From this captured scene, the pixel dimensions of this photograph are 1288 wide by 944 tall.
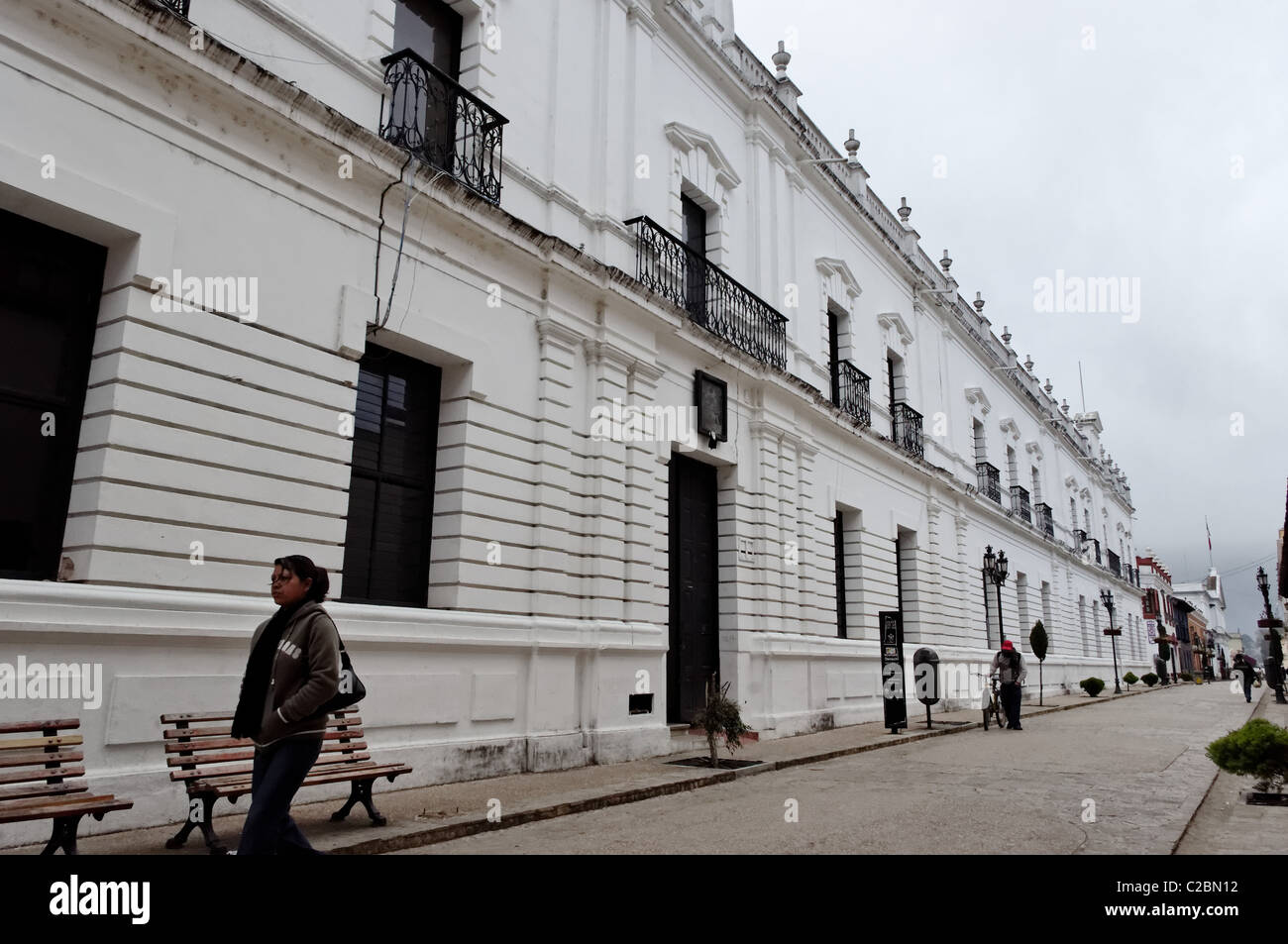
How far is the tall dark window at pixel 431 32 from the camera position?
9547mm

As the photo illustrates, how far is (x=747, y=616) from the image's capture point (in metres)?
13.4

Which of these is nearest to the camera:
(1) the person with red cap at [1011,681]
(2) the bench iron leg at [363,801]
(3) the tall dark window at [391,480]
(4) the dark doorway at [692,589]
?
(2) the bench iron leg at [363,801]

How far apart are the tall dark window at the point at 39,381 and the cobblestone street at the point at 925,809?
11.2 feet

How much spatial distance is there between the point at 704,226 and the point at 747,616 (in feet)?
20.7

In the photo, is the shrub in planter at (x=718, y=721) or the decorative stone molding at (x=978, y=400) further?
the decorative stone molding at (x=978, y=400)

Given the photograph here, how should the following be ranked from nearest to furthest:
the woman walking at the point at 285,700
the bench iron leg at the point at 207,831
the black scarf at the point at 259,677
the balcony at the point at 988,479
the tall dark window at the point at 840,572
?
the woman walking at the point at 285,700 → the black scarf at the point at 259,677 → the bench iron leg at the point at 207,831 → the tall dark window at the point at 840,572 → the balcony at the point at 988,479

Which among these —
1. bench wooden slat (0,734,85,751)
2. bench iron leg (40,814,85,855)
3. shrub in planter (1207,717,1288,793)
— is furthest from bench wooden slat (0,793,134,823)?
shrub in planter (1207,717,1288,793)

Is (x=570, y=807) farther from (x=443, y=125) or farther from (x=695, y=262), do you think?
(x=695, y=262)

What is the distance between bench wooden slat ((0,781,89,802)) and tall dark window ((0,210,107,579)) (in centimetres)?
171

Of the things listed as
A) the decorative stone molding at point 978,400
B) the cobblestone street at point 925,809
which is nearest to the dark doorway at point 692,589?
the cobblestone street at point 925,809

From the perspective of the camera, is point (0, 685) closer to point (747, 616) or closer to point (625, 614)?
point (625, 614)

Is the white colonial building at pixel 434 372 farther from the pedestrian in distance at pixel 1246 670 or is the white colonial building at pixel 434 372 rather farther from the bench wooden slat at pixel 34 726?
the pedestrian in distance at pixel 1246 670

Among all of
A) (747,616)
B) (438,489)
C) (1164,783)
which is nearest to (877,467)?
(747,616)

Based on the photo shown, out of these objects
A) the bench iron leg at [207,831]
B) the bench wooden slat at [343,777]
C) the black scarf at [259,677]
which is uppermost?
the black scarf at [259,677]
